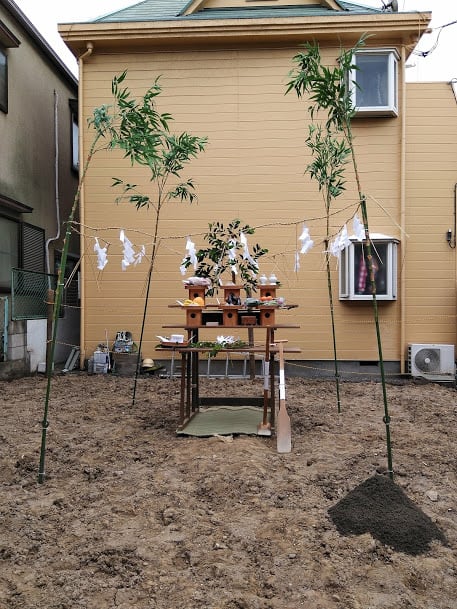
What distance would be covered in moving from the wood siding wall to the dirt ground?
3.00 metres

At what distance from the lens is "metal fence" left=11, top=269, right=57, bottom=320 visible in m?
8.29

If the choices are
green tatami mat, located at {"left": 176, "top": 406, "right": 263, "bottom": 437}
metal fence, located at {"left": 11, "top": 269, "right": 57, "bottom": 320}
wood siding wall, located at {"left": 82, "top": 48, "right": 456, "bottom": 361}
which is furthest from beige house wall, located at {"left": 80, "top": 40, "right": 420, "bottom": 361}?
green tatami mat, located at {"left": 176, "top": 406, "right": 263, "bottom": 437}

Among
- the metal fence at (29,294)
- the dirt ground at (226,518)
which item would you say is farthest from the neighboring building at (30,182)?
the dirt ground at (226,518)

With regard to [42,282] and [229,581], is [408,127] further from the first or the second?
[229,581]

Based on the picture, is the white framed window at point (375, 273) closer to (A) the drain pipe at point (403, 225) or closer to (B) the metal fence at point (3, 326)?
A: (A) the drain pipe at point (403, 225)

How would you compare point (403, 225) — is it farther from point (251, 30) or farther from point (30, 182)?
point (30, 182)

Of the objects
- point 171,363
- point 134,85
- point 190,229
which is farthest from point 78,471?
point 134,85

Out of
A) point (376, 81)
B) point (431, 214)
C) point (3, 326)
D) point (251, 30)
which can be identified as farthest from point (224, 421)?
point (251, 30)

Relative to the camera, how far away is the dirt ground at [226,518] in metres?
2.57

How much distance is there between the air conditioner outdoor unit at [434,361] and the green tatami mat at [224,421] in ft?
10.3

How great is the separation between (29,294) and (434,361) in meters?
5.91

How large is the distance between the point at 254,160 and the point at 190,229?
1386 mm

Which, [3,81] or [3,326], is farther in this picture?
[3,81]

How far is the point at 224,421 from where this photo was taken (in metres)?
5.67
